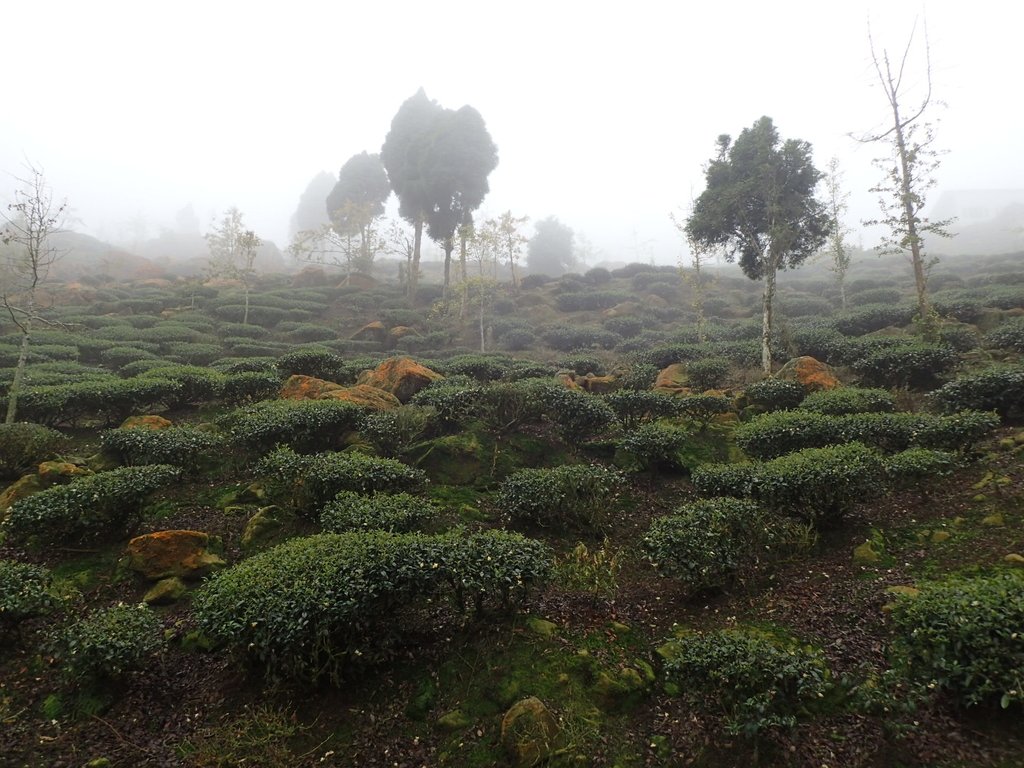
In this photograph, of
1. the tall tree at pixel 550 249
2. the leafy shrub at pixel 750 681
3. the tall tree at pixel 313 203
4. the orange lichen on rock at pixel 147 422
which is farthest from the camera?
the tall tree at pixel 313 203

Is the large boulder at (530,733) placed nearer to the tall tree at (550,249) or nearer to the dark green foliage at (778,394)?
the dark green foliage at (778,394)

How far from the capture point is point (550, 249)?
70062mm

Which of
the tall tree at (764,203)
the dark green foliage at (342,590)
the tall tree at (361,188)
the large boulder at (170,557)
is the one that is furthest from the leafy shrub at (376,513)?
the tall tree at (361,188)

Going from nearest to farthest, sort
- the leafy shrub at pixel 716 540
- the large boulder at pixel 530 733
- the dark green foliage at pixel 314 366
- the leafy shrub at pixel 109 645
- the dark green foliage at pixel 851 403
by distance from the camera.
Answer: the large boulder at pixel 530 733
the leafy shrub at pixel 109 645
the leafy shrub at pixel 716 540
the dark green foliage at pixel 851 403
the dark green foliage at pixel 314 366

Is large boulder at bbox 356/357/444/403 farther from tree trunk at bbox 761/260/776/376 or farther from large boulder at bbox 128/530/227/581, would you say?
tree trunk at bbox 761/260/776/376

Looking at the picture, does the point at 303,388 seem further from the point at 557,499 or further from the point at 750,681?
the point at 750,681

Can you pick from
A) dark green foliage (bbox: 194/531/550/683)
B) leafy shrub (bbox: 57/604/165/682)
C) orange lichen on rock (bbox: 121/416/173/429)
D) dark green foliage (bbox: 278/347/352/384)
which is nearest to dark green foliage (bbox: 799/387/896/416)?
dark green foliage (bbox: 194/531/550/683)

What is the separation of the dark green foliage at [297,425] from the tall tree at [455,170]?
30580 mm

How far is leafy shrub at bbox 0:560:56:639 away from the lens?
199 inches

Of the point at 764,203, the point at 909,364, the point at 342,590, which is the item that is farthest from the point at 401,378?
the point at 764,203

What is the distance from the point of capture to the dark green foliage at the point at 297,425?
31.2 feet

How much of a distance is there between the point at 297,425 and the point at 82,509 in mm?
3605

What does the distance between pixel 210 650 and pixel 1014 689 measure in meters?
7.07

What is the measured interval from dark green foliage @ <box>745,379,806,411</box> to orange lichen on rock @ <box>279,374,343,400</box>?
1159 centimetres
